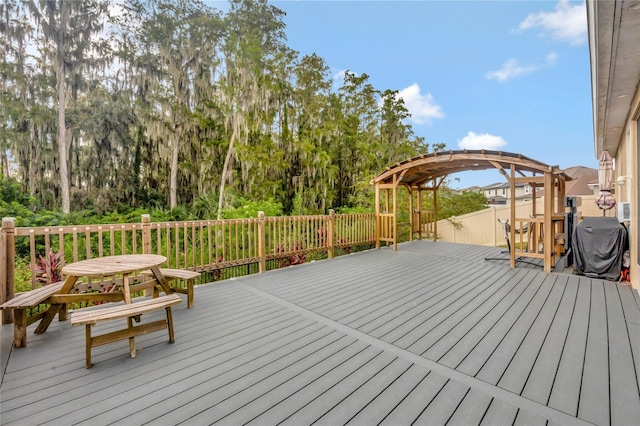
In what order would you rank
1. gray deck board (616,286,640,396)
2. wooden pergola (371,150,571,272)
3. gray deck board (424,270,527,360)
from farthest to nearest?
1. wooden pergola (371,150,571,272)
2. gray deck board (424,270,527,360)
3. gray deck board (616,286,640,396)

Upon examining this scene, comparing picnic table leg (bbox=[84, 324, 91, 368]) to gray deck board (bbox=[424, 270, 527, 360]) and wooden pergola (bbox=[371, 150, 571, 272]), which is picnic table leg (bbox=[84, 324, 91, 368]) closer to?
gray deck board (bbox=[424, 270, 527, 360])

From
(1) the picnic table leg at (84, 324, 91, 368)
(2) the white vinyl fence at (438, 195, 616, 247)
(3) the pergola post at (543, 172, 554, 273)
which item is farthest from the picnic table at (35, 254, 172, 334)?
(2) the white vinyl fence at (438, 195, 616, 247)

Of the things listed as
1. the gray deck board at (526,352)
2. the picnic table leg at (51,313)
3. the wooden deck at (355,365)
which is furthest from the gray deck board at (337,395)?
the picnic table leg at (51,313)

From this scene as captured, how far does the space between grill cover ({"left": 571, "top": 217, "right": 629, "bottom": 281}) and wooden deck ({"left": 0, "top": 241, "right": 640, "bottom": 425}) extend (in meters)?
0.92

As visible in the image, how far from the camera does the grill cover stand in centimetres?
449

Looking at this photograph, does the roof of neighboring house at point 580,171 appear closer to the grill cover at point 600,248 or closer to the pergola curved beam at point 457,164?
the pergola curved beam at point 457,164

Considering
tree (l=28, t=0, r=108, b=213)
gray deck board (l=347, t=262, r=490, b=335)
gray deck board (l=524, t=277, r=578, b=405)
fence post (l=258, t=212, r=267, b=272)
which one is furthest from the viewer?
tree (l=28, t=0, r=108, b=213)

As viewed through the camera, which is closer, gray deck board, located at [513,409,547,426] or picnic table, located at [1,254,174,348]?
gray deck board, located at [513,409,547,426]

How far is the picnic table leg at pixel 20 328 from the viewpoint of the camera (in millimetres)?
2482

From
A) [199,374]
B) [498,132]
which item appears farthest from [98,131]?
[498,132]

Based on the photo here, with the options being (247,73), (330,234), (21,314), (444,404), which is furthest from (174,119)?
(444,404)

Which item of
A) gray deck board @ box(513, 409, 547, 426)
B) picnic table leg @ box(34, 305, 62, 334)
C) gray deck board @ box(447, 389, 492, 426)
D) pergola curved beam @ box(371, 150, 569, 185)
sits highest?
pergola curved beam @ box(371, 150, 569, 185)

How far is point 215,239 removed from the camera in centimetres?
520

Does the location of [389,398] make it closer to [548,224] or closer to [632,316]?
[632,316]
